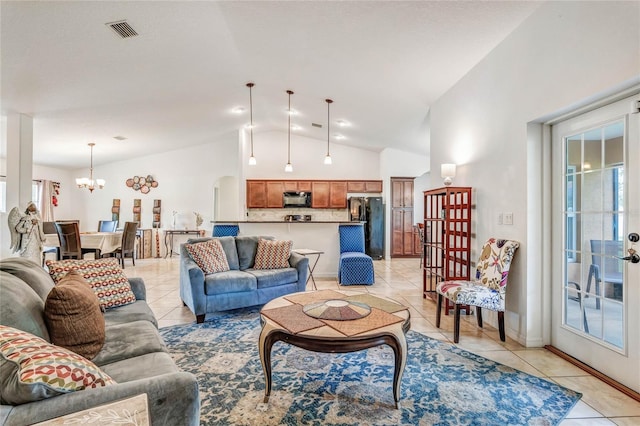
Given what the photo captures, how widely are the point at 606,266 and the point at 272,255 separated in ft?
10.5

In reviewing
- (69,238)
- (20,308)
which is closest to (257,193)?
(69,238)

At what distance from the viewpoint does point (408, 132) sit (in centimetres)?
625

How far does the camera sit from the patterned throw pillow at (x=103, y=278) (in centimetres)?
231

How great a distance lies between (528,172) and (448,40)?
1448 mm

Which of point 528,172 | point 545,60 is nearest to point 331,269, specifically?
point 528,172

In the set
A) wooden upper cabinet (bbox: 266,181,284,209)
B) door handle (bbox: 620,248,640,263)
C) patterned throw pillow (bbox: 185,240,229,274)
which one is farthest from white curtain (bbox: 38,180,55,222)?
door handle (bbox: 620,248,640,263)

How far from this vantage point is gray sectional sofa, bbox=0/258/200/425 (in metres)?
0.96

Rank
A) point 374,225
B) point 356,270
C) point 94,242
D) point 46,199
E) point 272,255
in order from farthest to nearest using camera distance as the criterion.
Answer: point 374,225 < point 46,199 < point 94,242 < point 356,270 < point 272,255

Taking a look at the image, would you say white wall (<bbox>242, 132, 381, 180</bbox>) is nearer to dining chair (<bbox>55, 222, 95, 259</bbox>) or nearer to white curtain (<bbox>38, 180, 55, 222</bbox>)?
dining chair (<bbox>55, 222, 95, 259</bbox>)

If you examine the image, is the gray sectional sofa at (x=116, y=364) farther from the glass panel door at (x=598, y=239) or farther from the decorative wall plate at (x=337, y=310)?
the glass panel door at (x=598, y=239)

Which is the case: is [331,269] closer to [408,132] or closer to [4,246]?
[408,132]

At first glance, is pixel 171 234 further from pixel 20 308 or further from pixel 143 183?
pixel 20 308

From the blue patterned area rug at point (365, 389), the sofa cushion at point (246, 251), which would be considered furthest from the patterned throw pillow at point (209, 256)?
the blue patterned area rug at point (365, 389)

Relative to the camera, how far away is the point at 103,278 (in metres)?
2.42
